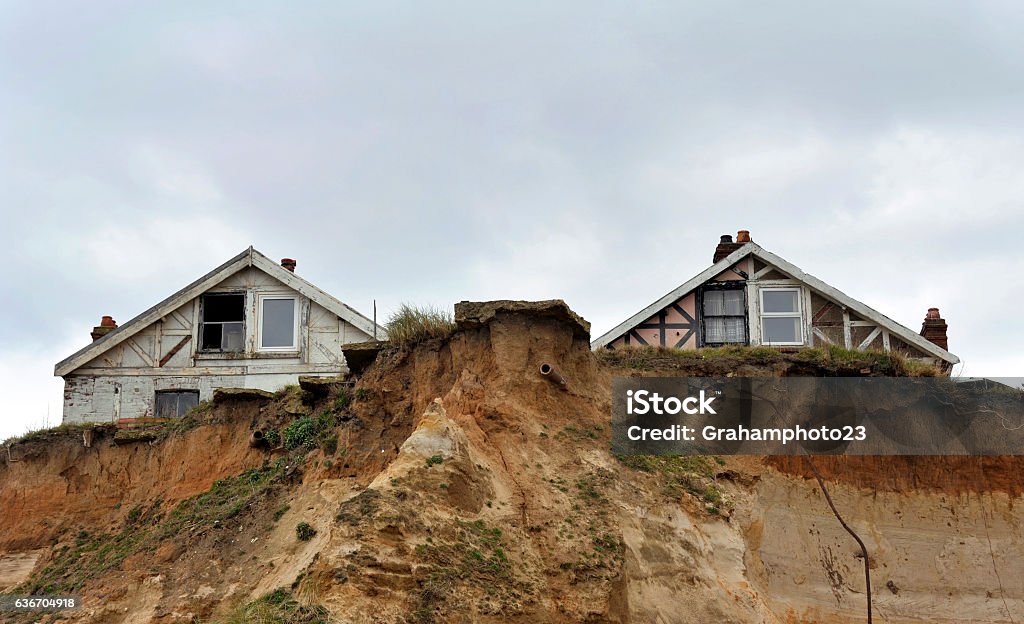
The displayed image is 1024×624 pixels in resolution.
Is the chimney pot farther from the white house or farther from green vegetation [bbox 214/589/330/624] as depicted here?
green vegetation [bbox 214/589/330/624]

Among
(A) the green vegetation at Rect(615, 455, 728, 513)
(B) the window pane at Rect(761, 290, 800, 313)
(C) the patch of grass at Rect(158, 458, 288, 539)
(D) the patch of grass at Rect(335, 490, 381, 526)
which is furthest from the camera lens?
(B) the window pane at Rect(761, 290, 800, 313)

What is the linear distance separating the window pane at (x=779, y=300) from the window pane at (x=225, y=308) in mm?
11908

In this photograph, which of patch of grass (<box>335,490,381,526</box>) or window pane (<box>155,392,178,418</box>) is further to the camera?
window pane (<box>155,392,178,418</box>)

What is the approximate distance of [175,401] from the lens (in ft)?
74.0

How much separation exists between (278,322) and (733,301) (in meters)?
10.4

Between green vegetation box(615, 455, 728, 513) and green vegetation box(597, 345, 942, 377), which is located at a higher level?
green vegetation box(597, 345, 942, 377)

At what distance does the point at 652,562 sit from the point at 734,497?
2665 mm

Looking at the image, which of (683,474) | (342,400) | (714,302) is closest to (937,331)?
(714,302)

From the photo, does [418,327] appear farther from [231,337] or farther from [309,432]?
[231,337]

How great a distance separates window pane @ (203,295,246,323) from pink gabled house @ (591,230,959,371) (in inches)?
318

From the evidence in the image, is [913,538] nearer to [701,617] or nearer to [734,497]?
[734,497]

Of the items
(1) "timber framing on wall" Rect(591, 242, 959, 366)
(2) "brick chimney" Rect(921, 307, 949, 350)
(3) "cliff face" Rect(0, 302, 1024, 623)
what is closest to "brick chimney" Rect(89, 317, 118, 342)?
(3) "cliff face" Rect(0, 302, 1024, 623)

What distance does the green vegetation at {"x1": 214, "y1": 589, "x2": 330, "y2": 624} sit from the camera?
33.6 ft

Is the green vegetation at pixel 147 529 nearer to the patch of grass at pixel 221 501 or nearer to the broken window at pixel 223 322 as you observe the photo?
the patch of grass at pixel 221 501
